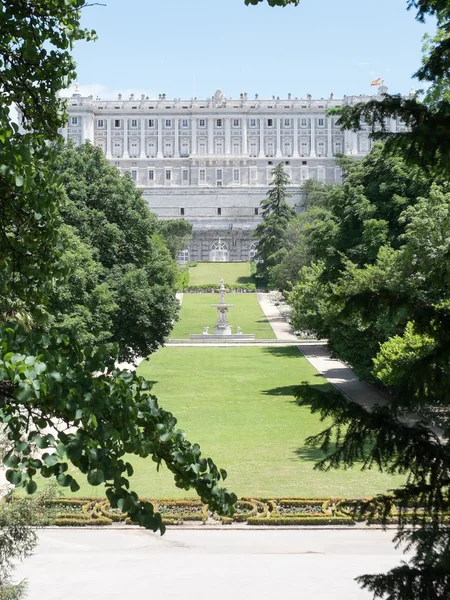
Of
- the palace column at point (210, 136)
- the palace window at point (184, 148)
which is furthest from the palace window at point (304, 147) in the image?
the palace window at point (184, 148)

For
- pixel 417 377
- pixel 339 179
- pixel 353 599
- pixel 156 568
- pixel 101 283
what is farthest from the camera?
pixel 339 179

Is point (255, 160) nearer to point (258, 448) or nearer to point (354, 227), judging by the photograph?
point (354, 227)

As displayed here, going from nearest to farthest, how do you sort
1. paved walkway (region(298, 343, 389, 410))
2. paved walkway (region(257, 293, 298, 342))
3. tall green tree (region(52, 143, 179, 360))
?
paved walkway (region(298, 343, 389, 410)), tall green tree (region(52, 143, 179, 360)), paved walkway (region(257, 293, 298, 342))

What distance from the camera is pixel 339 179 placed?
117m

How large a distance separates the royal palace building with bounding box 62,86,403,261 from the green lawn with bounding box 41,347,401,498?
81.9 metres

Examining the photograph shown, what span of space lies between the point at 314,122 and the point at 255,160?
10.2m

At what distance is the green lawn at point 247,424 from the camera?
51.9 ft

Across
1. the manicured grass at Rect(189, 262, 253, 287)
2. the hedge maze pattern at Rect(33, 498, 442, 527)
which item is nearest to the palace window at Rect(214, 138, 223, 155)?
the manicured grass at Rect(189, 262, 253, 287)

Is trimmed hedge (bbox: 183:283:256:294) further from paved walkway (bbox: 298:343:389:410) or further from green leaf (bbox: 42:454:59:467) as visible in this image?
green leaf (bbox: 42:454:59:467)

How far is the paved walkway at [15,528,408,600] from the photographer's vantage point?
10.7m

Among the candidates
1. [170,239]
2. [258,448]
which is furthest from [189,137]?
[258,448]

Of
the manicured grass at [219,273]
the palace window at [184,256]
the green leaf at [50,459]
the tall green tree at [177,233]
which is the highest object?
the tall green tree at [177,233]

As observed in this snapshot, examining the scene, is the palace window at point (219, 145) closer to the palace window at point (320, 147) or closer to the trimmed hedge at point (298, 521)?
the palace window at point (320, 147)

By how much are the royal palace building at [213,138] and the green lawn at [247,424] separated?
81.9 metres
